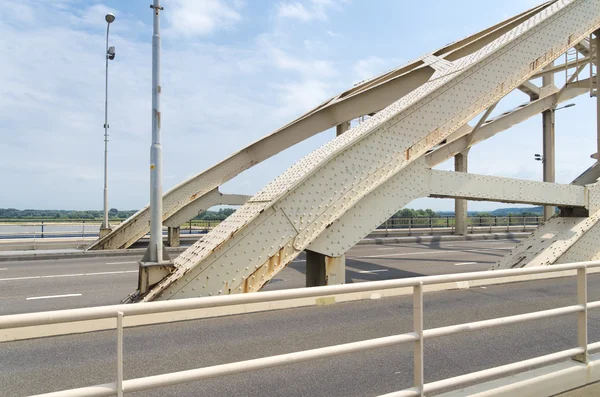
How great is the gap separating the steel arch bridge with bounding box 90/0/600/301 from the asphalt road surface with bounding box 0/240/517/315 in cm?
365

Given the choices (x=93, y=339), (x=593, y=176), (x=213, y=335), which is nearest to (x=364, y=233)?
(x=213, y=335)

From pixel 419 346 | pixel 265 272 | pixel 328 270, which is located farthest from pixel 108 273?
pixel 419 346

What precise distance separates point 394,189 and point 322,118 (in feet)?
24.9

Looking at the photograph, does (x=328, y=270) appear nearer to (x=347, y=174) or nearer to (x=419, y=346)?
(x=347, y=174)

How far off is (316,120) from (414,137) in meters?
7.62

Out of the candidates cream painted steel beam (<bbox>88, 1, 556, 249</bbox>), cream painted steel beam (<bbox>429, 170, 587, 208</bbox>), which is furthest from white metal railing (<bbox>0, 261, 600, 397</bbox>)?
cream painted steel beam (<bbox>88, 1, 556, 249</bbox>)

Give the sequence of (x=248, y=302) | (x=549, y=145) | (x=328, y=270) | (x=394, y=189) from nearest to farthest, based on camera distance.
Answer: (x=248, y=302)
(x=328, y=270)
(x=394, y=189)
(x=549, y=145)

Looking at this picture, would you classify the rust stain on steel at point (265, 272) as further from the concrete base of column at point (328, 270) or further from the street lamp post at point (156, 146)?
the street lamp post at point (156, 146)

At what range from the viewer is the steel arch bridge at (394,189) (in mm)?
6328

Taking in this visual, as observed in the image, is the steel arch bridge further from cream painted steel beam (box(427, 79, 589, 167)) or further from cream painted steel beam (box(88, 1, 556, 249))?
cream painted steel beam (box(427, 79, 589, 167))

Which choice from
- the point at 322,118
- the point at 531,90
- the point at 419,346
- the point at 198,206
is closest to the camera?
the point at 419,346

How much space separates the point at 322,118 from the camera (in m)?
14.7

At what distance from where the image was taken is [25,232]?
19953mm

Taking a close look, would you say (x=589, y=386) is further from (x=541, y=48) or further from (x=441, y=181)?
(x=541, y=48)
